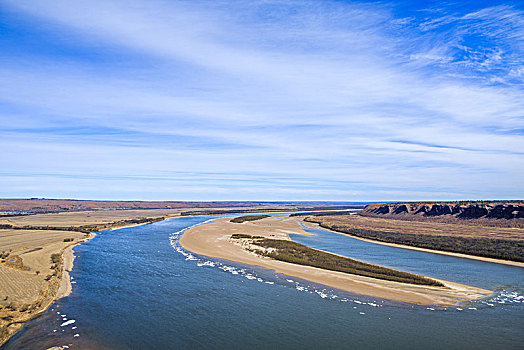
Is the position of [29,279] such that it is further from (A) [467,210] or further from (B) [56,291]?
(A) [467,210]

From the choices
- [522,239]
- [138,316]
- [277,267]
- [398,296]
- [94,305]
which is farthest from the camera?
[522,239]

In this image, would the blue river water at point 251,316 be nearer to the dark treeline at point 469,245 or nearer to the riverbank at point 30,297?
the riverbank at point 30,297

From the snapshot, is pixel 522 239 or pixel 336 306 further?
pixel 522 239

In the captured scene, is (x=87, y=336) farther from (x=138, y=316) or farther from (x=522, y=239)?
(x=522, y=239)

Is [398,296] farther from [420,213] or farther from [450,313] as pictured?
[420,213]

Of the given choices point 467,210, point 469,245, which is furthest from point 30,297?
point 467,210

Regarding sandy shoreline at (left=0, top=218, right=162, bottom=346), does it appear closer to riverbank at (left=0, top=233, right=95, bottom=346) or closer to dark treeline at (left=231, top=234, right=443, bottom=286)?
riverbank at (left=0, top=233, right=95, bottom=346)

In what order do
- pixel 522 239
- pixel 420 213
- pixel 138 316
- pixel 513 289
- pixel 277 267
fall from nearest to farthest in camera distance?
1. pixel 138 316
2. pixel 513 289
3. pixel 277 267
4. pixel 522 239
5. pixel 420 213

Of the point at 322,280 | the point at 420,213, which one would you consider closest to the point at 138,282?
the point at 322,280
